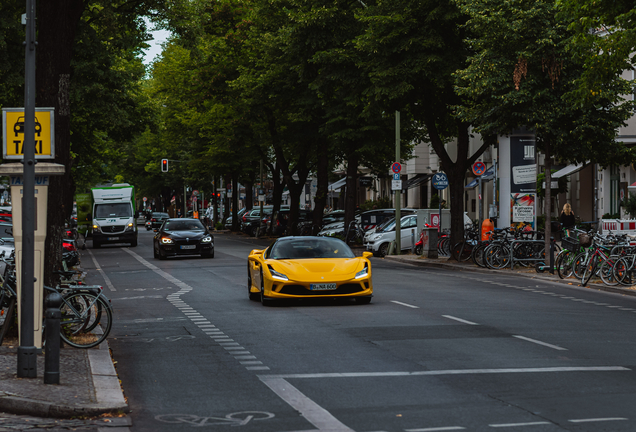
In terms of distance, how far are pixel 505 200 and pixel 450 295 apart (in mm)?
10782

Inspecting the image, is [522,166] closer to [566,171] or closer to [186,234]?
[186,234]

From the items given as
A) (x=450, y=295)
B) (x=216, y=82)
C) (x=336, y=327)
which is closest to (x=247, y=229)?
(x=216, y=82)

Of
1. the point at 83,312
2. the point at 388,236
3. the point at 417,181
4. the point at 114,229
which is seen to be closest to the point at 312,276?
the point at 83,312

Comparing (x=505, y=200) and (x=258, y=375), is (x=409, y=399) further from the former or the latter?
(x=505, y=200)

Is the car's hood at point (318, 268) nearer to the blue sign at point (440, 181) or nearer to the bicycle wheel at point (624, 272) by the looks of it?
the bicycle wheel at point (624, 272)

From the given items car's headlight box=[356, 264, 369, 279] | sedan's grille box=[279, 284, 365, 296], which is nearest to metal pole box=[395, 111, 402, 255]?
car's headlight box=[356, 264, 369, 279]

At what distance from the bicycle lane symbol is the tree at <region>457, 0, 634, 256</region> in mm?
19403

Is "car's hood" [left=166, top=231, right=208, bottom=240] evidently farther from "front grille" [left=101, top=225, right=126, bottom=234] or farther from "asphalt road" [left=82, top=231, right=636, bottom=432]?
"asphalt road" [left=82, top=231, right=636, bottom=432]

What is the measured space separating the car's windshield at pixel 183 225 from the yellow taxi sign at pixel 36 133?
83.8ft

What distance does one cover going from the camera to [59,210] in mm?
12391

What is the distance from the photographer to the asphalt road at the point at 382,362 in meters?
7.70

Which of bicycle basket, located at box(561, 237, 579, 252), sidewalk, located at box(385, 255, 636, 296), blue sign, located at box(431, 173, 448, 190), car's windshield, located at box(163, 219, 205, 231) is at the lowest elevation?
sidewalk, located at box(385, 255, 636, 296)

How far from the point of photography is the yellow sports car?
670 inches

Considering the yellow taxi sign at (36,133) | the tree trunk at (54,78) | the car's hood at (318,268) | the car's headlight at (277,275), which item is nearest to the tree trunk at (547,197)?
the car's hood at (318,268)
